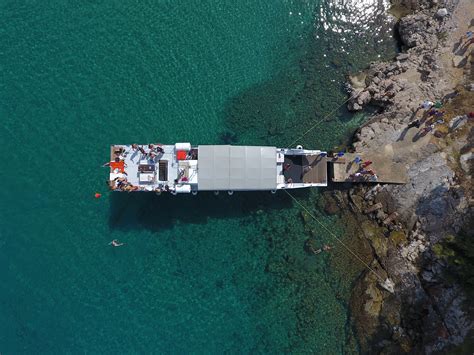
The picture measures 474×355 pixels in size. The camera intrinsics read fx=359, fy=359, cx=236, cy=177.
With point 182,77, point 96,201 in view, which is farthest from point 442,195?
point 96,201

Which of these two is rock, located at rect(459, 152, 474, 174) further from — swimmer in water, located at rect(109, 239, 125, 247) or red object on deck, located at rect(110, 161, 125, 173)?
swimmer in water, located at rect(109, 239, 125, 247)

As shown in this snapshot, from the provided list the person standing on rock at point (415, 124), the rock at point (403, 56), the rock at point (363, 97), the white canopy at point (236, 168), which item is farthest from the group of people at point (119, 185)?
the rock at point (403, 56)

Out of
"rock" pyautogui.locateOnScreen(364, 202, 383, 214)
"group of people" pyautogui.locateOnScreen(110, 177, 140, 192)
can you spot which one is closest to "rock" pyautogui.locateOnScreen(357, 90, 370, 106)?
"rock" pyautogui.locateOnScreen(364, 202, 383, 214)

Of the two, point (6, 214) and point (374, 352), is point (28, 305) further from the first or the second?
point (374, 352)

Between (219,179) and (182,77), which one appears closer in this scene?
(219,179)

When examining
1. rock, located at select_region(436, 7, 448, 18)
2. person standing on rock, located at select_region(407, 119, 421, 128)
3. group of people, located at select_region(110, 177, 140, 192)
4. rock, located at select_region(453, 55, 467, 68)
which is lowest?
group of people, located at select_region(110, 177, 140, 192)

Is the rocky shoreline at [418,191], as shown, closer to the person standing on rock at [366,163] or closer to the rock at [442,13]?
the rock at [442,13]

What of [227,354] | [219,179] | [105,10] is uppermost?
[105,10]
